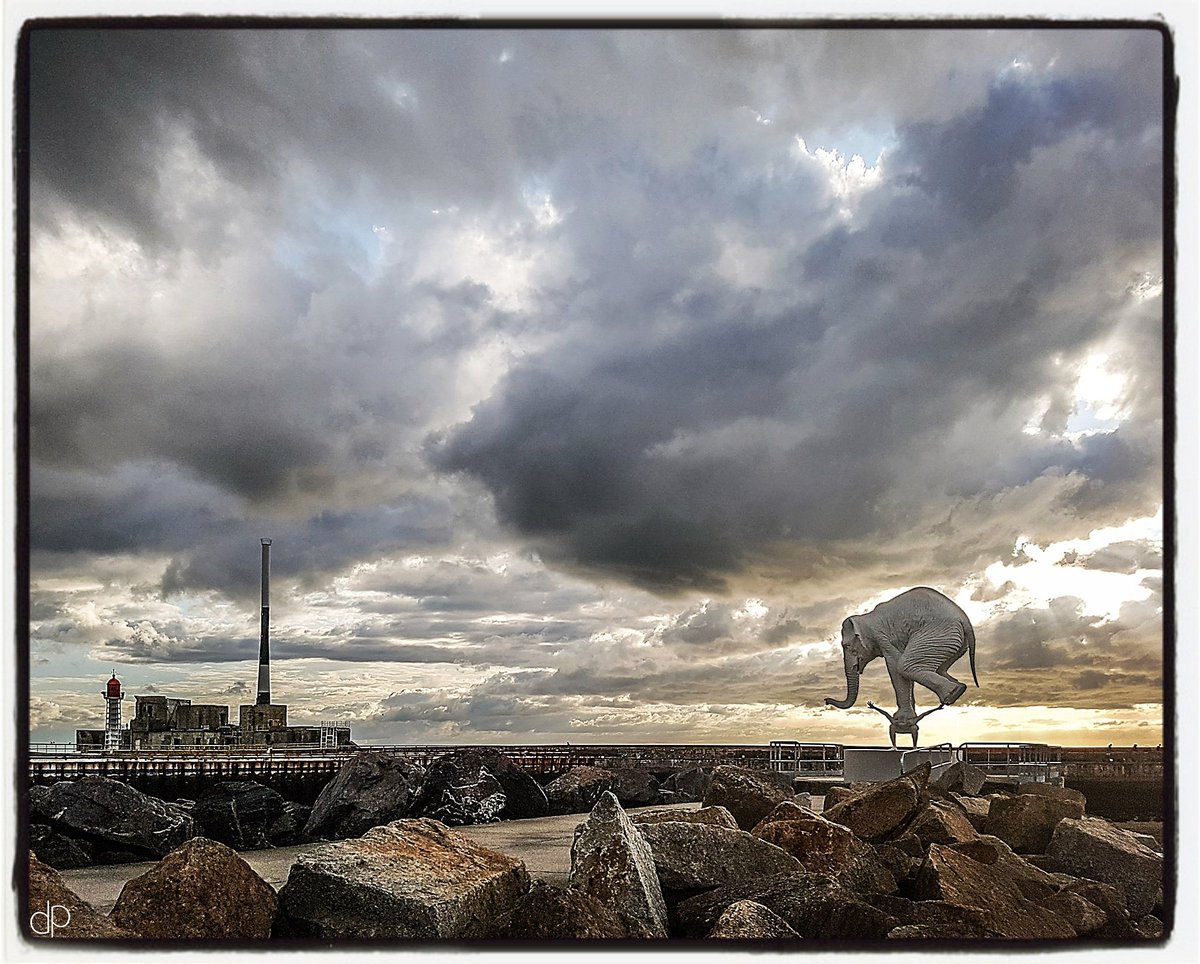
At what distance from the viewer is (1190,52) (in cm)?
484

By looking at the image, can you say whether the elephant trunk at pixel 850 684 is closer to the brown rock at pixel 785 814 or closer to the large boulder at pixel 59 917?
the brown rock at pixel 785 814

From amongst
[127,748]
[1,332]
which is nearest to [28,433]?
[1,332]

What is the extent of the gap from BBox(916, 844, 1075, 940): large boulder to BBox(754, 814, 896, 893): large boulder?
220mm

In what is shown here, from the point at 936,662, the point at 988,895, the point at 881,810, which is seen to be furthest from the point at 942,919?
the point at 936,662

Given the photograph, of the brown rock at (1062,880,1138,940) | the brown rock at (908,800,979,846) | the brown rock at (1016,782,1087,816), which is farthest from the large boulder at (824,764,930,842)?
the brown rock at (1016,782,1087,816)

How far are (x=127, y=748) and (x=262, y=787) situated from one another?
2.00 meters

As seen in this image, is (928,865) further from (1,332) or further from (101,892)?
(1,332)

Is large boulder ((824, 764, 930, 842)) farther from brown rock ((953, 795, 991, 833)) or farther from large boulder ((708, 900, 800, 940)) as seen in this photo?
large boulder ((708, 900, 800, 940))

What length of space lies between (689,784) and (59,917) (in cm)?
454

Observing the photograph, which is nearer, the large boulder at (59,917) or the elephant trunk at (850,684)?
the large boulder at (59,917)

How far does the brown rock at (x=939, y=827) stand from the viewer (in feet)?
18.3

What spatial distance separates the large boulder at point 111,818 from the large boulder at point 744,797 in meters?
2.99

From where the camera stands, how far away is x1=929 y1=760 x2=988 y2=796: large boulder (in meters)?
6.77

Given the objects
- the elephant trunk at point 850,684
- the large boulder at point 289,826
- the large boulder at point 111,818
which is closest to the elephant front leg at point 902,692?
the elephant trunk at point 850,684
